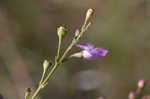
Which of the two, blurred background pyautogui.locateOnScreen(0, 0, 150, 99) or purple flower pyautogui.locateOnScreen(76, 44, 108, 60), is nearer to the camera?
purple flower pyautogui.locateOnScreen(76, 44, 108, 60)

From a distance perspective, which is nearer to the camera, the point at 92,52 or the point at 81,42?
the point at 92,52

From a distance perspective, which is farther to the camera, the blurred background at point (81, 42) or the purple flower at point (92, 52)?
the blurred background at point (81, 42)

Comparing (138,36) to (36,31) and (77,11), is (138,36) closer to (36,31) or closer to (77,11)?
(77,11)

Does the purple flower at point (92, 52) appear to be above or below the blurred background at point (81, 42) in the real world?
above

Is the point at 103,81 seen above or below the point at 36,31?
below

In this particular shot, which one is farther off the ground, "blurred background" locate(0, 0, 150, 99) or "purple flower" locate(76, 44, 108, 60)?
"purple flower" locate(76, 44, 108, 60)

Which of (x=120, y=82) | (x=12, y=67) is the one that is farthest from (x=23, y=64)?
(x=120, y=82)

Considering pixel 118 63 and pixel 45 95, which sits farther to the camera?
pixel 118 63

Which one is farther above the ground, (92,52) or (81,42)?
(92,52)
